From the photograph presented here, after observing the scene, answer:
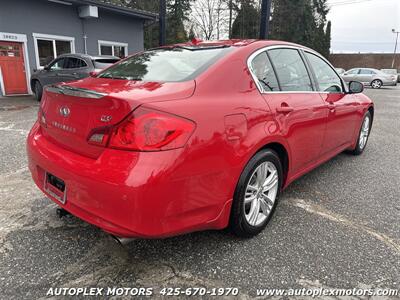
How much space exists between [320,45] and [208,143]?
4260 centimetres

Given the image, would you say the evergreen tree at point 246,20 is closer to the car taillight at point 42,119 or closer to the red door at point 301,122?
the red door at point 301,122

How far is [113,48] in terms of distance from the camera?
15094 mm

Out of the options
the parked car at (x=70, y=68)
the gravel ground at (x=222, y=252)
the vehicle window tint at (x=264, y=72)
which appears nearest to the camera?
the gravel ground at (x=222, y=252)

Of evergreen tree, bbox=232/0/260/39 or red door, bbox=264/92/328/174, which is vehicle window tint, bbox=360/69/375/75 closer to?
evergreen tree, bbox=232/0/260/39

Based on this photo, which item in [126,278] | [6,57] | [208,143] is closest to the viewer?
[208,143]

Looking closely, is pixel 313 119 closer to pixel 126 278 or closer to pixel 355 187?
pixel 355 187

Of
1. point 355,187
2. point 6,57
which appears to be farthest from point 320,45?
point 355,187

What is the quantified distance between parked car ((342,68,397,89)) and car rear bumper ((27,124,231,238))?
23.6 m

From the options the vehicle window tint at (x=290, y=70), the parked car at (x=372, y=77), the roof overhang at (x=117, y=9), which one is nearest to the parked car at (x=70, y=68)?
the roof overhang at (x=117, y=9)

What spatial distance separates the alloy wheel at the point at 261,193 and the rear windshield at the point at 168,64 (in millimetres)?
881

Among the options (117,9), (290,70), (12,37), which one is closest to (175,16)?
(117,9)

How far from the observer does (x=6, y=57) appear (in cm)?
1150

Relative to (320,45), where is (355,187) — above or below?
below

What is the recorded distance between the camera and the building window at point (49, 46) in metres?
12.2
